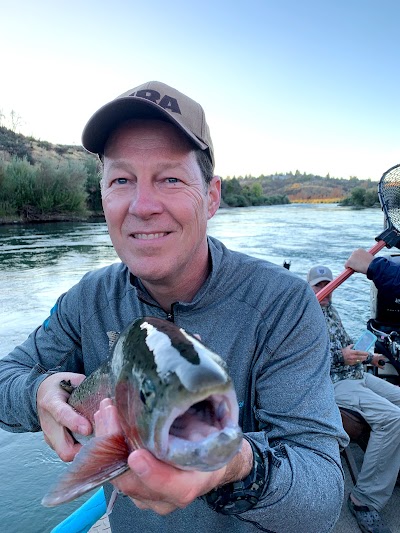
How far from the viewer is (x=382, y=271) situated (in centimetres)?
483

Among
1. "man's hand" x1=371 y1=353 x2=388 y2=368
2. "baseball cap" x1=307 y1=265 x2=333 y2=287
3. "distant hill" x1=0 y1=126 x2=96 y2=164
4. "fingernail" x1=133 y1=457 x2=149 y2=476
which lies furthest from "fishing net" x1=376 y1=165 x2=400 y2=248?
"distant hill" x1=0 y1=126 x2=96 y2=164

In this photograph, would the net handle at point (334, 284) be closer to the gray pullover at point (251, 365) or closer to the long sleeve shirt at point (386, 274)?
the long sleeve shirt at point (386, 274)

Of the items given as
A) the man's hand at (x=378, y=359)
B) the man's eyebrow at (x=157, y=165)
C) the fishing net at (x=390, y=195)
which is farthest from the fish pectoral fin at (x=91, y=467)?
the fishing net at (x=390, y=195)

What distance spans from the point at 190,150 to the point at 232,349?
891 mm

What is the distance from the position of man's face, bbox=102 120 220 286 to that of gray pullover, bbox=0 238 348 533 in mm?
203

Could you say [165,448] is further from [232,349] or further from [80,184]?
[80,184]

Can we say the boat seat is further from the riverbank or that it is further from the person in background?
the riverbank

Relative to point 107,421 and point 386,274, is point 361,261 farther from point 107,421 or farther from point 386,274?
point 107,421

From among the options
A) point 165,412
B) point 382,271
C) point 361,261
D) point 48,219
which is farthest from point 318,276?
point 48,219

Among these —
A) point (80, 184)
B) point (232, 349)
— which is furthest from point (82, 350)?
point (80, 184)

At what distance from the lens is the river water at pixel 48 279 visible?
14.0ft

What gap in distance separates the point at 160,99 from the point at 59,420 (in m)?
1.38

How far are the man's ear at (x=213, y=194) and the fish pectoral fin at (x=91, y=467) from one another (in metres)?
1.27

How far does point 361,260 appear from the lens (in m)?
4.92
